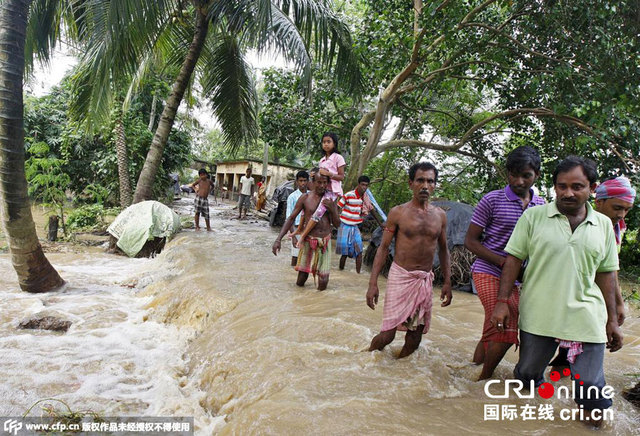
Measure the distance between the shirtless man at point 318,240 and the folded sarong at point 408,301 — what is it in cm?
220

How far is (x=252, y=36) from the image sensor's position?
7254 millimetres

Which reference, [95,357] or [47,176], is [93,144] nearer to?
[47,176]

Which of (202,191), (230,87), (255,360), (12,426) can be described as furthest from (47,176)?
(255,360)

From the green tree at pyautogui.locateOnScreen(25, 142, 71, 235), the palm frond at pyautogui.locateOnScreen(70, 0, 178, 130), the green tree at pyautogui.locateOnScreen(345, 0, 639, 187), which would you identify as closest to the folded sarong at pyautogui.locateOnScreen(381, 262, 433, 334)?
the green tree at pyautogui.locateOnScreen(345, 0, 639, 187)

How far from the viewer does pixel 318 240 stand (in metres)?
5.21

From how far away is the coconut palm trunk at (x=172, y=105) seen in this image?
29.4 feet

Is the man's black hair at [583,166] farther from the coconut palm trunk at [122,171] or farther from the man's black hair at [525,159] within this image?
the coconut palm trunk at [122,171]

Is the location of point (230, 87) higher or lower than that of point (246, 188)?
higher

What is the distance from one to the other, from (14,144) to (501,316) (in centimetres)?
608

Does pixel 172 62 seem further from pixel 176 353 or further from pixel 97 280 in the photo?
pixel 176 353

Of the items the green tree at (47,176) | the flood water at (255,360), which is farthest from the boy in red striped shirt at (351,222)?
the green tree at (47,176)

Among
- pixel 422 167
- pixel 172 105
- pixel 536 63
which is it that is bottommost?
pixel 422 167

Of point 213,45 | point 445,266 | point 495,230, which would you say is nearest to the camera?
point 495,230

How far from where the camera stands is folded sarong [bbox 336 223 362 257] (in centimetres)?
695
